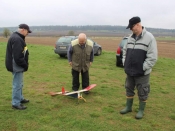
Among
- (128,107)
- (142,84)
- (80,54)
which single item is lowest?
(128,107)

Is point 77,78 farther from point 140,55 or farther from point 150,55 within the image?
point 150,55

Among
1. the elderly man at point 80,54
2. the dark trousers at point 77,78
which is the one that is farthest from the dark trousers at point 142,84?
the dark trousers at point 77,78

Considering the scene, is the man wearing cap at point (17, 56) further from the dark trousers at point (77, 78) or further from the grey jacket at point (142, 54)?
the grey jacket at point (142, 54)

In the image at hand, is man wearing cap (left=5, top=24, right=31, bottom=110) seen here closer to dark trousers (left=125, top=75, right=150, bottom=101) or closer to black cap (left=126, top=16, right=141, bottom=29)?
black cap (left=126, top=16, right=141, bottom=29)

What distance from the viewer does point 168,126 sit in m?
4.43

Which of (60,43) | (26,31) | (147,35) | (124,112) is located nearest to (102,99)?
(124,112)

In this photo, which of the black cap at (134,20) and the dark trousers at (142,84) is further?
the dark trousers at (142,84)

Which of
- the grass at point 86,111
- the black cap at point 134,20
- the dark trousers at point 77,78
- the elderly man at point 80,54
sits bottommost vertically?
the grass at point 86,111

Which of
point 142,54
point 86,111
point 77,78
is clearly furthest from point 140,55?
point 77,78

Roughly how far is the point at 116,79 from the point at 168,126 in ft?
14.3

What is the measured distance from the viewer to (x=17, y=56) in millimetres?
4570

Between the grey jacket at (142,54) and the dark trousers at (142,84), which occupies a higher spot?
the grey jacket at (142,54)

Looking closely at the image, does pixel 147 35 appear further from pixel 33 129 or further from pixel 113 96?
pixel 33 129

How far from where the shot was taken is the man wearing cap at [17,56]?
4545mm
